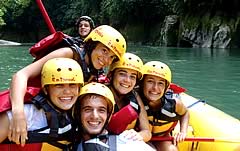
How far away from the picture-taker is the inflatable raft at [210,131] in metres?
3.08

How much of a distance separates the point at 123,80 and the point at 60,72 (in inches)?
25.4

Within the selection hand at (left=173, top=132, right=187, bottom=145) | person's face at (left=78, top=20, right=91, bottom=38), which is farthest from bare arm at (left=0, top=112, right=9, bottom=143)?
person's face at (left=78, top=20, right=91, bottom=38)

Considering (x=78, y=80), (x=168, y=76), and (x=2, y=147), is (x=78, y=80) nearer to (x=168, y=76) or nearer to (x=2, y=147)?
(x=2, y=147)

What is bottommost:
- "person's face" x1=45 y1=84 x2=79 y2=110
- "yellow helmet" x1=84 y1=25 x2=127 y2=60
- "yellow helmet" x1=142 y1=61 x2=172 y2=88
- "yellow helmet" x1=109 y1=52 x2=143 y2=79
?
"person's face" x1=45 y1=84 x2=79 y2=110

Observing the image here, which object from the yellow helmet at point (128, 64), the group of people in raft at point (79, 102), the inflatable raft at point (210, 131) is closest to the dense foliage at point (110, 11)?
the inflatable raft at point (210, 131)

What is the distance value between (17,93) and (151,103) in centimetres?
107

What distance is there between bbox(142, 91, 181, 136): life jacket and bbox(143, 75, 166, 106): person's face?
95mm

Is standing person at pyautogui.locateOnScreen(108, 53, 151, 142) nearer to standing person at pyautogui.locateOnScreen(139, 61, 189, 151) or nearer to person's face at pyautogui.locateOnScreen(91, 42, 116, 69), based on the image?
standing person at pyautogui.locateOnScreen(139, 61, 189, 151)

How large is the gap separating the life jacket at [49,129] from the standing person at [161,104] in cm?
78

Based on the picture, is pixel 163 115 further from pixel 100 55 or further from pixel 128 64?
pixel 100 55

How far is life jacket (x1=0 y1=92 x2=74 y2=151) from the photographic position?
2.07 meters

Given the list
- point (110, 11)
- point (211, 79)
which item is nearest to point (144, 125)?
point (211, 79)

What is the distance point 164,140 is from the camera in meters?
2.96

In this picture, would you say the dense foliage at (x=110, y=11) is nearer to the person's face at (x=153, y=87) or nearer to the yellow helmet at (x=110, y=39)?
the person's face at (x=153, y=87)
